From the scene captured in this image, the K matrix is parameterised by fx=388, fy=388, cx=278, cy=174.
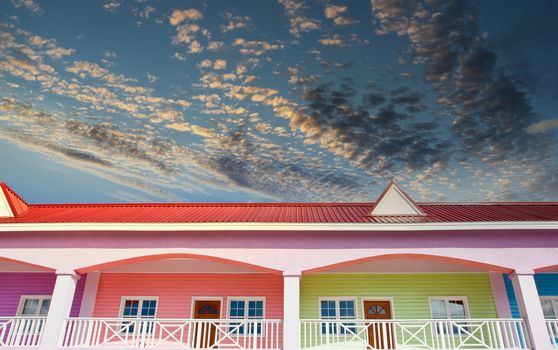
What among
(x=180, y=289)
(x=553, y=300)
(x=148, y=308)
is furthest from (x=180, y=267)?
(x=553, y=300)

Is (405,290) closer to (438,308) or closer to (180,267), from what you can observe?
(438,308)

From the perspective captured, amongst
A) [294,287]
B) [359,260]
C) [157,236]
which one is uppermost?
[157,236]

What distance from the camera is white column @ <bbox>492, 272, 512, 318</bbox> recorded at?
12.8 meters

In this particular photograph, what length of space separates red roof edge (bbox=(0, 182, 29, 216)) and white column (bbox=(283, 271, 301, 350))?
955cm

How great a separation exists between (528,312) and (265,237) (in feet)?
23.6

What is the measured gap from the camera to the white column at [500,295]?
41.9 ft

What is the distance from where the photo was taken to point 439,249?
10867mm

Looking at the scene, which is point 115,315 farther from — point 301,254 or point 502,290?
point 502,290

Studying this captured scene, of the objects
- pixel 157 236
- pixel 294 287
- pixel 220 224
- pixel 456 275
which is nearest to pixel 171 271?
pixel 157 236

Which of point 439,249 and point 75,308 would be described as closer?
point 439,249

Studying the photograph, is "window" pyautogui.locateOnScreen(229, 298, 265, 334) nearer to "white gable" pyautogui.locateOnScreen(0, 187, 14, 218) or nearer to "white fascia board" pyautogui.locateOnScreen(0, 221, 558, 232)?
"white fascia board" pyautogui.locateOnScreen(0, 221, 558, 232)

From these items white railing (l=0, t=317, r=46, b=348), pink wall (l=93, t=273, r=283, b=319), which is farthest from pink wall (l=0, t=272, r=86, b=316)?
white railing (l=0, t=317, r=46, b=348)

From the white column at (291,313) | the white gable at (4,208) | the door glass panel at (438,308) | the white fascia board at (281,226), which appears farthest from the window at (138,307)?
the door glass panel at (438,308)

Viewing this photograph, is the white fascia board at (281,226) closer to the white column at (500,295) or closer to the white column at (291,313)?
the white column at (291,313)
